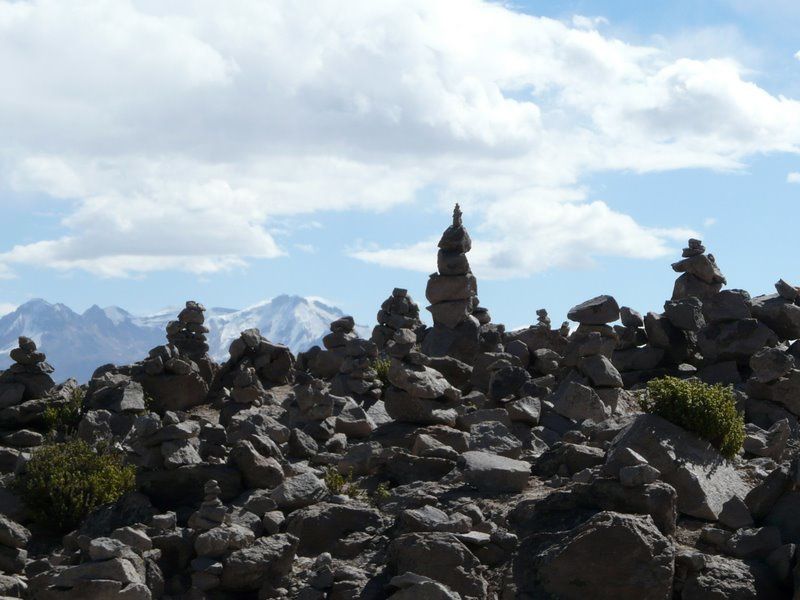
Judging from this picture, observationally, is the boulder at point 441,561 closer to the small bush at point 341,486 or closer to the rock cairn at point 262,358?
the small bush at point 341,486

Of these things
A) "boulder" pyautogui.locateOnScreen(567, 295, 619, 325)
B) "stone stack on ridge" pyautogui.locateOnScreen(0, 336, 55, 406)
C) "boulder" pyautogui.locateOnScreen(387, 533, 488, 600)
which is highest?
"boulder" pyautogui.locateOnScreen(567, 295, 619, 325)

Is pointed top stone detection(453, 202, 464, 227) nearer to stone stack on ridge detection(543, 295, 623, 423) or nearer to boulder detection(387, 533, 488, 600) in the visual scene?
stone stack on ridge detection(543, 295, 623, 423)

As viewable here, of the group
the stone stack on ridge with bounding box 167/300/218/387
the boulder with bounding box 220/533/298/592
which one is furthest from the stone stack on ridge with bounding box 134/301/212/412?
the boulder with bounding box 220/533/298/592

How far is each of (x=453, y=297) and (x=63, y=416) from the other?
15888 mm

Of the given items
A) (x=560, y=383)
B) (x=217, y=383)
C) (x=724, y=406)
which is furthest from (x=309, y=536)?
(x=217, y=383)

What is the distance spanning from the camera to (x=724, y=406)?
808 inches

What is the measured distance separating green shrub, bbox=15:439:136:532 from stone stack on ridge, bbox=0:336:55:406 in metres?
7.60


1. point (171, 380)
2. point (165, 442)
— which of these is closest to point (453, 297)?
point (171, 380)

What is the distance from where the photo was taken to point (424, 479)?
21.9 m

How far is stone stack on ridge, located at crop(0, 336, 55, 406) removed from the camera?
29766 mm

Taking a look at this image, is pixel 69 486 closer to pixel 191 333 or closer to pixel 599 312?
pixel 191 333

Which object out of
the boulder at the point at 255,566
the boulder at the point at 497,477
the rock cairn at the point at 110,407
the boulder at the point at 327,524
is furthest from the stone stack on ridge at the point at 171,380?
the boulder at the point at 255,566

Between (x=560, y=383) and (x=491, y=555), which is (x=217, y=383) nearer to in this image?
(x=560, y=383)

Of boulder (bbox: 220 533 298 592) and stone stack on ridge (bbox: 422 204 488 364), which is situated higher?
stone stack on ridge (bbox: 422 204 488 364)
